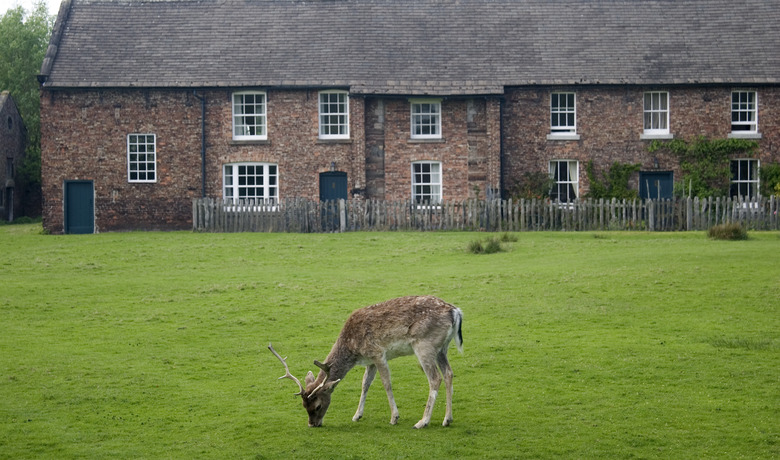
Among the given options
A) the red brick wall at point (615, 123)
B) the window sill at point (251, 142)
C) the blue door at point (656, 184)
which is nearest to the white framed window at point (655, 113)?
the red brick wall at point (615, 123)

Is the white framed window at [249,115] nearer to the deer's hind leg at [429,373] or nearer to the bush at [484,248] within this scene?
the bush at [484,248]

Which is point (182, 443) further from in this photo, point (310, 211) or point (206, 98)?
point (206, 98)

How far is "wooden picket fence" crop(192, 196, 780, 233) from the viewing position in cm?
3397

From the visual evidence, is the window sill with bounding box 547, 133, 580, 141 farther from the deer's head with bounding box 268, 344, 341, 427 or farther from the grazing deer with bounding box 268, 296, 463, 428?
the deer's head with bounding box 268, 344, 341, 427

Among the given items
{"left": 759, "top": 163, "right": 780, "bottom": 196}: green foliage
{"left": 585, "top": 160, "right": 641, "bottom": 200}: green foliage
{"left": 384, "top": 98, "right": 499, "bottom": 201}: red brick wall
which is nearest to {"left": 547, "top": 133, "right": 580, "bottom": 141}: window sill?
{"left": 585, "top": 160, "right": 641, "bottom": 200}: green foliage

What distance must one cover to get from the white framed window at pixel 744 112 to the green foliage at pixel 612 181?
173 inches

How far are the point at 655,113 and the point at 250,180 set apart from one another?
1703 centimetres

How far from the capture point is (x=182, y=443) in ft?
37.9

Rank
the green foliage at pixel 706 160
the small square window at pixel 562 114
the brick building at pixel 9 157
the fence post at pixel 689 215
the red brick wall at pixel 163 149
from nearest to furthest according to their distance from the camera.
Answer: the fence post at pixel 689 215
the green foliage at pixel 706 160
the red brick wall at pixel 163 149
the small square window at pixel 562 114
the brick building at pixel 9 157

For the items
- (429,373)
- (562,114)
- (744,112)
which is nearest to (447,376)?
(429,373)

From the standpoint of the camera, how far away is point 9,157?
54156 mm

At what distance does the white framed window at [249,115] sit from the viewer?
40.5 m

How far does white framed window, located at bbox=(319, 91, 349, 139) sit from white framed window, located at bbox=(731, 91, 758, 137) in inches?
628

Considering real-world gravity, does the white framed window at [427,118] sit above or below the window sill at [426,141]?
above
